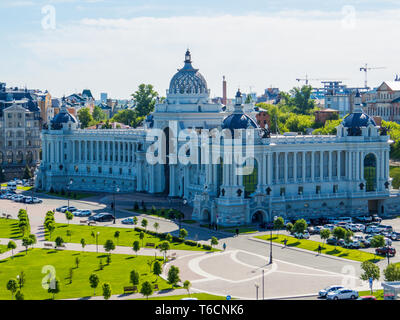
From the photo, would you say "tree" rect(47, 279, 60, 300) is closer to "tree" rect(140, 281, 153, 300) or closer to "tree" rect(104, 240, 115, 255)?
"tree" rect(140, 281, 153, 300)

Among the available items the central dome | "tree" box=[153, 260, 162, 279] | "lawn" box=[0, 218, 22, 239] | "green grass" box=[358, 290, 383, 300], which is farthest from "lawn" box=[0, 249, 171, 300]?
the central dome

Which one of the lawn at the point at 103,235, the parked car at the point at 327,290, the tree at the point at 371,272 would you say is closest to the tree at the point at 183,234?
the lawn at the point at 103,235

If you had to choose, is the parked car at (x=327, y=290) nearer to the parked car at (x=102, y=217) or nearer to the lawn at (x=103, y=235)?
the lawn at (x=103, y=235)

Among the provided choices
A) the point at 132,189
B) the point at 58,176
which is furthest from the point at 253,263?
the point at 58,176

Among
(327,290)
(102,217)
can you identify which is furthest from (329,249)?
(102,217)

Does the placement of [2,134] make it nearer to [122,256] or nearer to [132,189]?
[132,189]

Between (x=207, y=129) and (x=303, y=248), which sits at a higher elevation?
(x=207, y=129)
